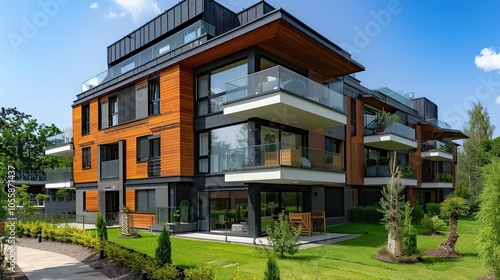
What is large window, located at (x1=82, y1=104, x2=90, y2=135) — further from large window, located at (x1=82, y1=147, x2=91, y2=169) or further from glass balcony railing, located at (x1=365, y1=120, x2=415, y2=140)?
glass balcony railing, located at (x1=365, y1=120, x2=415, y2=140)

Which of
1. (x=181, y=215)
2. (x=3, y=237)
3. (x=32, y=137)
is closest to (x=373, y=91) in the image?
(x=181, y=215)

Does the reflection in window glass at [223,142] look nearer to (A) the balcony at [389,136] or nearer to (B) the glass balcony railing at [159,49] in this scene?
(B) the glass balcony railing at [159,49]

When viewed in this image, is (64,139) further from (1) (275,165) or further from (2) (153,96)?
(1) (275,165)

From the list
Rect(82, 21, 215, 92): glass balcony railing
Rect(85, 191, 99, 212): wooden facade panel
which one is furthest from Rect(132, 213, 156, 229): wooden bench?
Rect(82, 21, 215, 92): glass balcony railing

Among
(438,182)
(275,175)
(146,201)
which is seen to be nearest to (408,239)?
(275,175)

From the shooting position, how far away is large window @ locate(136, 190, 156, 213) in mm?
21016

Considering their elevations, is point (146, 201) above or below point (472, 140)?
below

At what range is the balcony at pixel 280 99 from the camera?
15.5m

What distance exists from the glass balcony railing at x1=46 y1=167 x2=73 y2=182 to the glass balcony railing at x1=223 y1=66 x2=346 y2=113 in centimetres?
1839

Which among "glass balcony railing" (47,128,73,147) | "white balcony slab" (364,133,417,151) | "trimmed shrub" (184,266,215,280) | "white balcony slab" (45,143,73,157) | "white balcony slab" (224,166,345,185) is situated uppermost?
"glass balcony railing" (47,128,73,147)

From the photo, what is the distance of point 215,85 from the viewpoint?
19.3 meters

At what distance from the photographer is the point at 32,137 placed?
49.6 metres

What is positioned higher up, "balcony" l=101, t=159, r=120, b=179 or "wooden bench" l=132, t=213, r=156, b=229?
"balcony" l=101, t=159, r=120, b=179

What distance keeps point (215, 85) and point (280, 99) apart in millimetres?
5362
